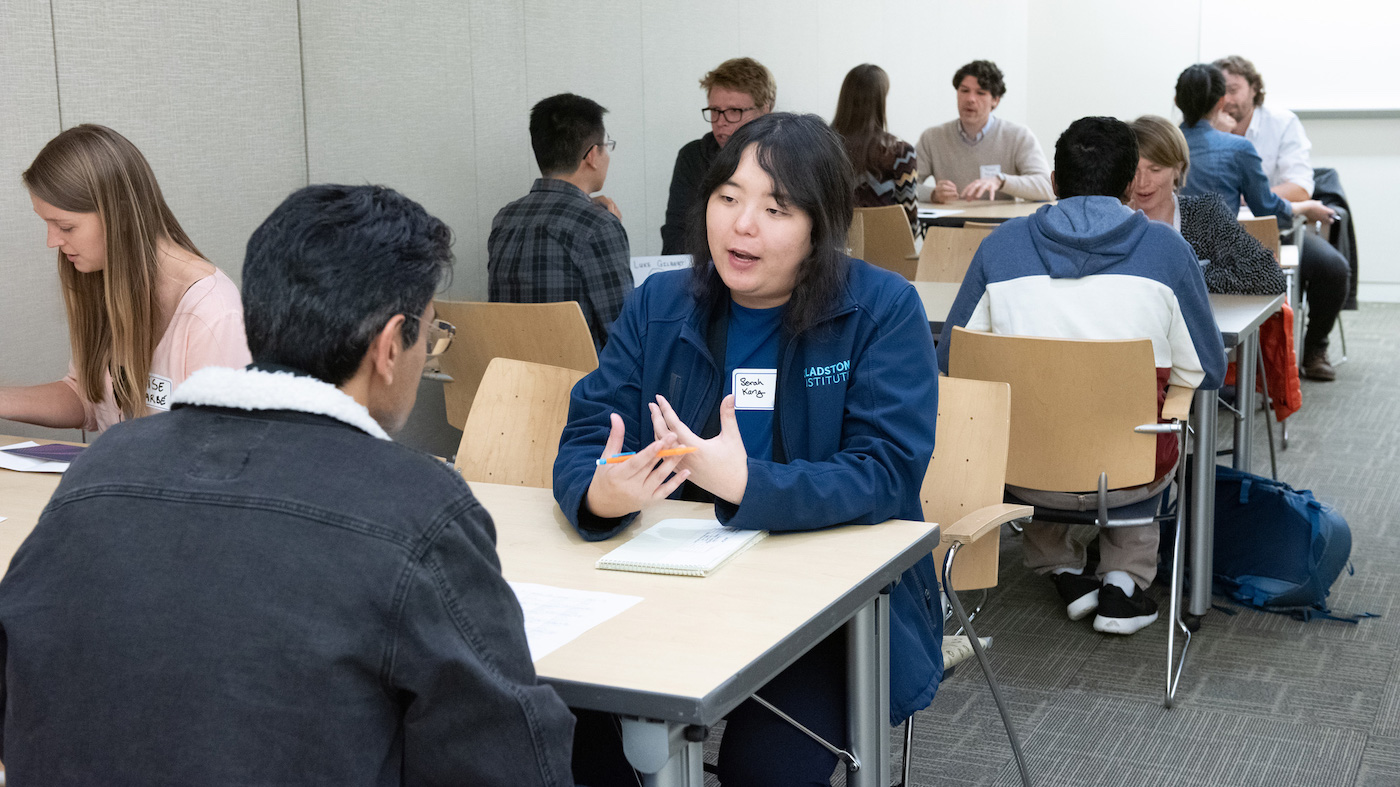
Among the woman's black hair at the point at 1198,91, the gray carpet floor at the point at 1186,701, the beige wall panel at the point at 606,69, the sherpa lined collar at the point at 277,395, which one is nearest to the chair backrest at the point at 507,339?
the gray carpet floor at the point at 1186,701

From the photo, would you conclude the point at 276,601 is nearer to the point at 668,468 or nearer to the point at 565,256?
the point at 668,468

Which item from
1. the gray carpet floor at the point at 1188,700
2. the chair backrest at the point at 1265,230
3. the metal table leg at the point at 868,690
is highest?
the chair backrest at the point at 1265,230

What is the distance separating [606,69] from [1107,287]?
2.55 m

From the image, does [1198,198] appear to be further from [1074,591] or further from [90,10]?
[90,10]

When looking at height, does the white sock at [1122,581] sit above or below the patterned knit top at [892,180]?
below

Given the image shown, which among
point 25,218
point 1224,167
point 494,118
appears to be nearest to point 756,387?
point 25,218

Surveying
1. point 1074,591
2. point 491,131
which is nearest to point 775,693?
point 1074,591

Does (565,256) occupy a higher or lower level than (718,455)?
higher

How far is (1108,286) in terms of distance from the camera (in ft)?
9.25

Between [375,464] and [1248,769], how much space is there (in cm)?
214

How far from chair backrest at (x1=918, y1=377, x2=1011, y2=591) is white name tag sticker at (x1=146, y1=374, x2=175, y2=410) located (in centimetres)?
141

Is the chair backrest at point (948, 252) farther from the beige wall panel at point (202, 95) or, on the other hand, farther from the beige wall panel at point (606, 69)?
the beige wall panel at point (202, 95)

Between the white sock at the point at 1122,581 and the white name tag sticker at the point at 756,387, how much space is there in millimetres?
1711

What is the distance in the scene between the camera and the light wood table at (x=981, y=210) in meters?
5.34
